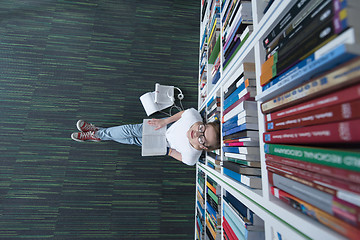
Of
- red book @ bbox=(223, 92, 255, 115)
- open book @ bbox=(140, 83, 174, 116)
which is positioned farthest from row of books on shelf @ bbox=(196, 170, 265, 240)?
open book @ bbox=(140, 83, 174, 116)

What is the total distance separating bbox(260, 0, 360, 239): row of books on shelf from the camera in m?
0.38

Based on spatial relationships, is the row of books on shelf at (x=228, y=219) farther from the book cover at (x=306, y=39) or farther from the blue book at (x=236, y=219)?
the book cover at (x=306, y=39)

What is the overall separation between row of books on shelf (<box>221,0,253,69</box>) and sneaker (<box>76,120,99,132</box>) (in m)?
1.61

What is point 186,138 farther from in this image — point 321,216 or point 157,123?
point 321,216

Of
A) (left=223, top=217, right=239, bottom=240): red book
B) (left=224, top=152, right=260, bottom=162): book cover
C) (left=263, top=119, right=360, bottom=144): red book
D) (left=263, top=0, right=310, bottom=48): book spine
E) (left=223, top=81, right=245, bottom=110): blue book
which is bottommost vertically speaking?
(left=223, top=217, right=239, bottom=240): red book

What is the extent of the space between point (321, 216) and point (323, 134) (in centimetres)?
21

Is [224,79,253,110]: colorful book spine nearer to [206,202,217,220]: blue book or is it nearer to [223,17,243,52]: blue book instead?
Result: [223,17,243,52]: blue book

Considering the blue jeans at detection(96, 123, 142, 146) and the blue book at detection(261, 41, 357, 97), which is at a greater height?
the blue book at detection(261, 41, 357, 97)

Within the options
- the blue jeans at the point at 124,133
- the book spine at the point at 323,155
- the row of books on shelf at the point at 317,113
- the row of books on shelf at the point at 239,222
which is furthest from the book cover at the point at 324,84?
the blue jeans at the point at 124,133

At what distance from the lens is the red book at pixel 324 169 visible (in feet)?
1.19

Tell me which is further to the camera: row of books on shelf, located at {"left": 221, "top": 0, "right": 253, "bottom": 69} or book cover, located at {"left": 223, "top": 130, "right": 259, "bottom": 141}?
row of books on shelf, located at {"left": 221, "top": 0, "right": 253, "bottom": 69}

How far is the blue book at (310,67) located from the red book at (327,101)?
7cm

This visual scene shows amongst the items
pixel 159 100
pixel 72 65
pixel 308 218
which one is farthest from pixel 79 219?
pixel 308 218

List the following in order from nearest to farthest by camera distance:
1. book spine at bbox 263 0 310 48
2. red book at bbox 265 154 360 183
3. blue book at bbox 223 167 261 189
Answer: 1. red book at bbox 265 154 360 183
2. book spine at bbox 263 0 310 48
3. blue book at bbox 223 167 261 189
